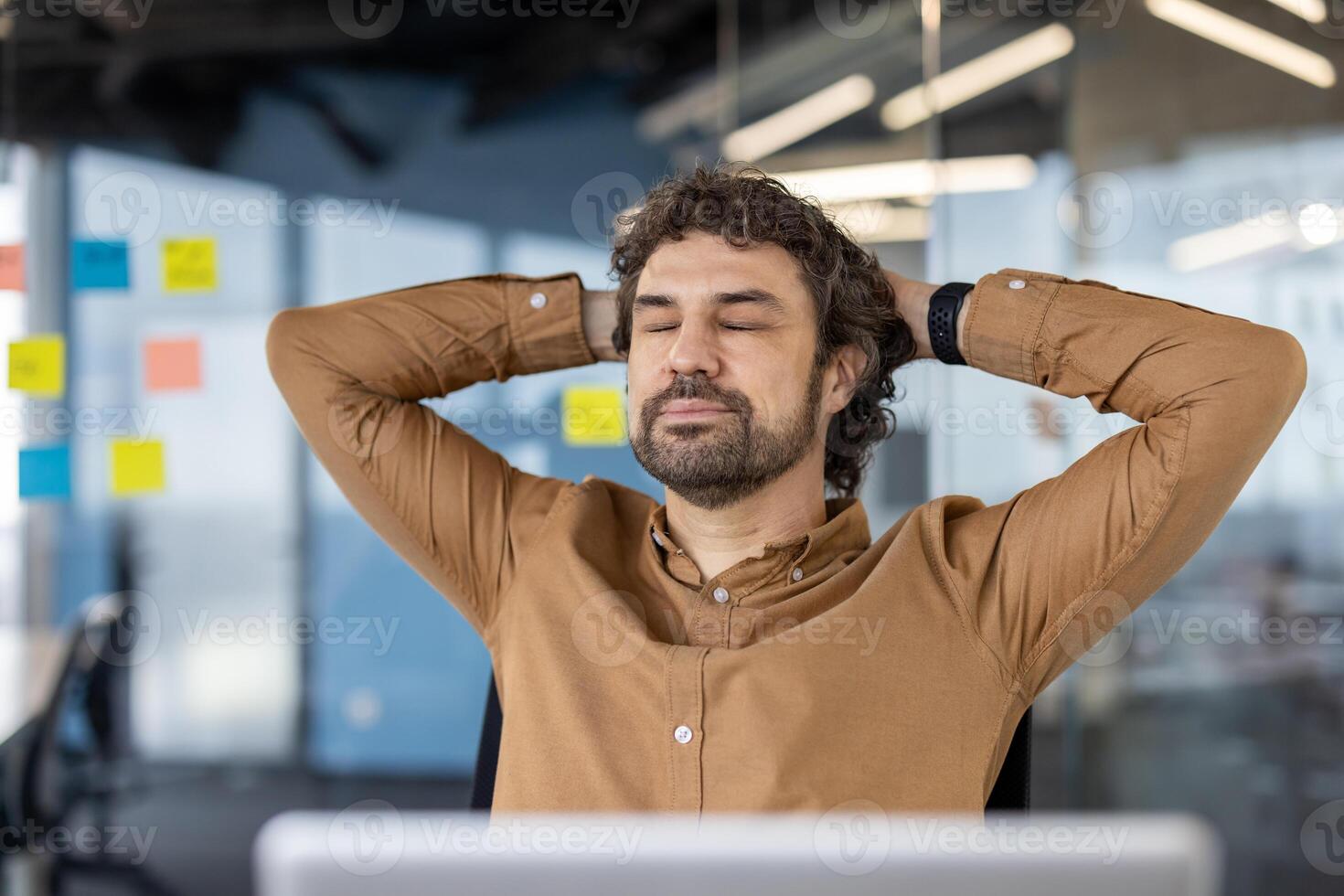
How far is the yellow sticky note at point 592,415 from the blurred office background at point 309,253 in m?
0.02

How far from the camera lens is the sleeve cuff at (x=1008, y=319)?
1682mm

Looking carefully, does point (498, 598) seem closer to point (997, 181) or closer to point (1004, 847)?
point (1004, 847)

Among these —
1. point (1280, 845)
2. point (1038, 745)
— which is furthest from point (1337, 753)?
point (1038, 745)

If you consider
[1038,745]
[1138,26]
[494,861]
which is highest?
[1138,26]

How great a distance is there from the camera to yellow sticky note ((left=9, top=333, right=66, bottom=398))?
3.23m

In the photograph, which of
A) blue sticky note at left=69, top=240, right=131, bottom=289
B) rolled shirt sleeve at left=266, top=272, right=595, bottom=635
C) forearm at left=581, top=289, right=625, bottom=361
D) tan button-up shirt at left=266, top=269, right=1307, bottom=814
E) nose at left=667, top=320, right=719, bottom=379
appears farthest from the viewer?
blue sticky note at left=69, top=240, right=131, bottom=289

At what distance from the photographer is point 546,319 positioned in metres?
1.86

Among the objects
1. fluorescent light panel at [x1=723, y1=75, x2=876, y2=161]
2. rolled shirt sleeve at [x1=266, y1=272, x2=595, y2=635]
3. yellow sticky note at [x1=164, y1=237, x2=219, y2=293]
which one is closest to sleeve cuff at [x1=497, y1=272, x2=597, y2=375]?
rolled shirt sleeve at [x1=266, y1=272, x2=595, y2=635]

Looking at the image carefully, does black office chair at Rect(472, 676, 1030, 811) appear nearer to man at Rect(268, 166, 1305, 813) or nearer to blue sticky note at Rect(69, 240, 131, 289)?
man at Rect(268, 166, 1305, 813)

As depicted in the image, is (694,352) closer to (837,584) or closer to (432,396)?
(837,584)

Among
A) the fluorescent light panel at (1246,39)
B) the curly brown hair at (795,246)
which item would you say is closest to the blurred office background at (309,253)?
the fluorescent light panel at (1246,39)

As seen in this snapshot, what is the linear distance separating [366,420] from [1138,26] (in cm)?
228

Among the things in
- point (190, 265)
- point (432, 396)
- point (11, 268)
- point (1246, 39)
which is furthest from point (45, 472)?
point (1246, 39)

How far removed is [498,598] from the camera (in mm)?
1781
